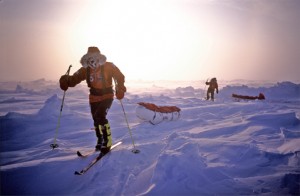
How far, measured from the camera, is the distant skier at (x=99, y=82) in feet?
13.4

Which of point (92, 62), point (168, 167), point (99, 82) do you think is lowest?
point (168, 167)

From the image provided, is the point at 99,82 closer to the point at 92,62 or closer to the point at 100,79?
the point at 100,79

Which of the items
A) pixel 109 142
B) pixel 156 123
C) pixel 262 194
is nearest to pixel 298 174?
pixel 262 194

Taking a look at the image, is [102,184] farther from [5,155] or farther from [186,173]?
[5,155]

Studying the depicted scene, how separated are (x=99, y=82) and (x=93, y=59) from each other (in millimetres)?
410

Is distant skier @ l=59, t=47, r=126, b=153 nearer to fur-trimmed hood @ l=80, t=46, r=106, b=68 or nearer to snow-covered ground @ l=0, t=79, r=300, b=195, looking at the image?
fur-trimmed hood @ l=80, t=46, r=106, b=68

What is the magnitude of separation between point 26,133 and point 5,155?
200 cm

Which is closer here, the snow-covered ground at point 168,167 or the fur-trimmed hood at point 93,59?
the snow-covered ground at point 168,167

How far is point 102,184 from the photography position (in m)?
3.02

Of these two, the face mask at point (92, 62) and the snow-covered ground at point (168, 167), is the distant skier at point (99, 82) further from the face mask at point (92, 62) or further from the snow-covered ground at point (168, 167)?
the snow-covered ground at point (168, 167)

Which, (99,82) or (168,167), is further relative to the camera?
(99,82)

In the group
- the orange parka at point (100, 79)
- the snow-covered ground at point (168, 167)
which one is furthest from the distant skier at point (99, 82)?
the snow-covered ground at point (168, 167)

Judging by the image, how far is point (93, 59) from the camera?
4047 mm

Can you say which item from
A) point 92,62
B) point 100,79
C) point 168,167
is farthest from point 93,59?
point 168,167
